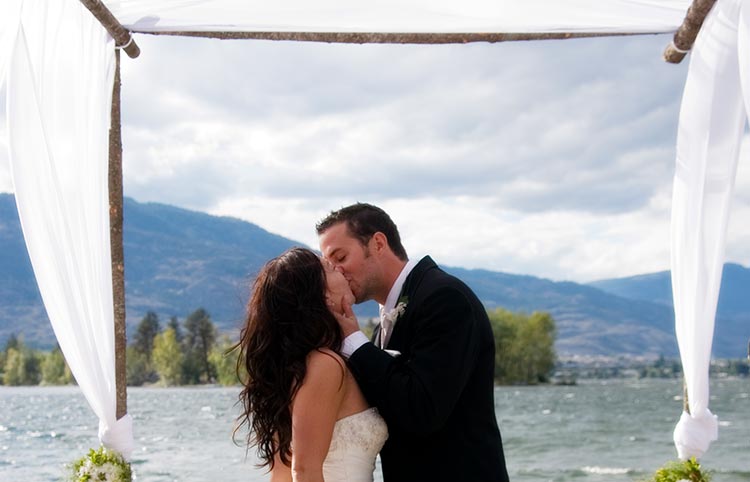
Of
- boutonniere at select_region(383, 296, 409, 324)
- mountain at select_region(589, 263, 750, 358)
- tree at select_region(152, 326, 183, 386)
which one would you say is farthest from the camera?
mountain at select_region(589, 263, 750, 358)

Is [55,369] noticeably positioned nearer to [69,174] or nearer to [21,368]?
[21,368]

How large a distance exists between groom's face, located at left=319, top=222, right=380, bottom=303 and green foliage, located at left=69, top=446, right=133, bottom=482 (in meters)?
1.59

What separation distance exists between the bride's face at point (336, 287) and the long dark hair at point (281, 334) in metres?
0.05

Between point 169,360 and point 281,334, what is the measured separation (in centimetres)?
5421

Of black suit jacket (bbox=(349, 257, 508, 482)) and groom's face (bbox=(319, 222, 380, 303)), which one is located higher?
groom's face (bbox=(319, 222, 380, 303))

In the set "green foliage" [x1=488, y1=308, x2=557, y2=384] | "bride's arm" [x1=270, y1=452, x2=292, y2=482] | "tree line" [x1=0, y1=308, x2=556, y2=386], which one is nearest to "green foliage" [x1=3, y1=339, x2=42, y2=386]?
"tree line" [x1=0, y1=308, x2=556, y2=386]

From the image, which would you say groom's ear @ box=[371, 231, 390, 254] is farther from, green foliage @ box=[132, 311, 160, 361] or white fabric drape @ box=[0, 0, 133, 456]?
green foliage @ box=[132, 311, 160, 361]

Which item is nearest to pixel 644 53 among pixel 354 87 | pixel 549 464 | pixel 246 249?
pixel 354 87

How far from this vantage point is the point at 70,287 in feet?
12.3

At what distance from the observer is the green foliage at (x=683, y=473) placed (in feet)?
12.5

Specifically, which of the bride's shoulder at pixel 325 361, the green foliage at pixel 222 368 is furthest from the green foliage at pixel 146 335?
the bride's shoulder at pixel 325 361

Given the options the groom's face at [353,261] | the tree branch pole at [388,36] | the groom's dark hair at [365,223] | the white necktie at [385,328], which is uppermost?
the tree branch pole at [388,36]

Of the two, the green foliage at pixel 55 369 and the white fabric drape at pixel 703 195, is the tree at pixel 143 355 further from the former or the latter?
the white fabric drape at pixel 703 195

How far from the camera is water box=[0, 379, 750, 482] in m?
20.9
